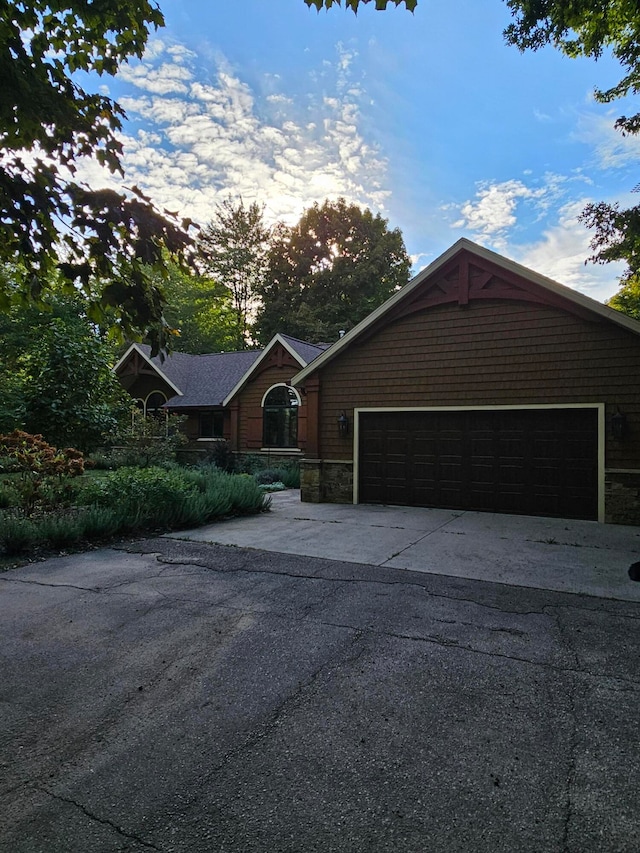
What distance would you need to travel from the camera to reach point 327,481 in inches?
506

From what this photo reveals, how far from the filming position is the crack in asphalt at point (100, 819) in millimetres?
1932

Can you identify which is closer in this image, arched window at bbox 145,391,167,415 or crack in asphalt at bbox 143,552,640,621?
crack in asphalt at bbox 143,552,640,621

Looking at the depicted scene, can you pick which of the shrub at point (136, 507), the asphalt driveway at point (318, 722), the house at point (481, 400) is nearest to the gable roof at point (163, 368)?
the house at point (481, 400)

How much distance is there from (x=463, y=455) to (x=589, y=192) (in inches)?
315

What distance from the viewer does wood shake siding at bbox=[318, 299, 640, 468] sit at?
9.77m

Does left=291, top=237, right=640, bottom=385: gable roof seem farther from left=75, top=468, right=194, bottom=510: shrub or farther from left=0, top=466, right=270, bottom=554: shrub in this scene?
left=75, top=468, right=194, bottom=510: shrub

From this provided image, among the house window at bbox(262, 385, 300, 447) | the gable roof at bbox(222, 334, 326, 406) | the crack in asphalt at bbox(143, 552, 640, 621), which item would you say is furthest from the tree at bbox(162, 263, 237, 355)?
the crack in asphalt at bbox(143, 552, 640, 621)

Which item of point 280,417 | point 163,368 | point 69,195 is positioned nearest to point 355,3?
point 69,195

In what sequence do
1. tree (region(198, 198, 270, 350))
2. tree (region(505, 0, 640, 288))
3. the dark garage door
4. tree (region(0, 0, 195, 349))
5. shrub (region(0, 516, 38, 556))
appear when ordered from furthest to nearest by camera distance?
tree (region(198, 198, 270, 350)) → the dark garage door → tree (region(505, 0, 640, 288)) → shrub (region(0, 516, 38, 556)) → tree (region(0, 0, 195, 349))

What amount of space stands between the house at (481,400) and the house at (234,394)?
536cm

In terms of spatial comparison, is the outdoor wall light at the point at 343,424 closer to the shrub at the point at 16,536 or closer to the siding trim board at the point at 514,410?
the siding trim board at the point at 514,410

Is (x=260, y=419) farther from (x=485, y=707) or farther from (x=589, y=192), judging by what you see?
(x=485, y=707)

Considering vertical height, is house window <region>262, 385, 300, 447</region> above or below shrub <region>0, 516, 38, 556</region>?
above

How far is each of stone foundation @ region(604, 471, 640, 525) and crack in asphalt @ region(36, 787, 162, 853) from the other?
10147 millimetres
